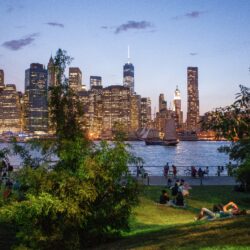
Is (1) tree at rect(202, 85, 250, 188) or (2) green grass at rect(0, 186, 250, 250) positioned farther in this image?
(2) green grass at rect(0, 186, 250, 250)

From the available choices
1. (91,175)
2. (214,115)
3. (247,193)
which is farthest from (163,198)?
(214,115)

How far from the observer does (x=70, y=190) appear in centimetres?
1247

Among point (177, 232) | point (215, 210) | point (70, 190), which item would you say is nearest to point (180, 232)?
point (177, 232)

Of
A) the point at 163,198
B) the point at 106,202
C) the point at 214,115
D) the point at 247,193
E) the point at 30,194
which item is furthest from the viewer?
the point at 247,193

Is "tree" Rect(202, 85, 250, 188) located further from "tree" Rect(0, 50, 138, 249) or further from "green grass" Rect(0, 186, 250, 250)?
"tree" Rect(0, 50, 138, 249)

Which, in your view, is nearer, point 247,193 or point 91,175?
point 91,175

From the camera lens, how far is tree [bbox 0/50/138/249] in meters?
12.4

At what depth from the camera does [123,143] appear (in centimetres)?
1352

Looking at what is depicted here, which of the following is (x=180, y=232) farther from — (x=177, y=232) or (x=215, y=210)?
(x=215, y=210)

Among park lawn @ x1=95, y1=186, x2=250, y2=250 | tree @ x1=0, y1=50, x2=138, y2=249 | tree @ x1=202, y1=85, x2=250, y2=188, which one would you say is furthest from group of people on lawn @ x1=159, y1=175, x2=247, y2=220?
tree @ x1=202, y1=85, x2=250, y2=188

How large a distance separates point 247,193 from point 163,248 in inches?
633

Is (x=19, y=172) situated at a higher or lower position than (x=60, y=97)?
lower

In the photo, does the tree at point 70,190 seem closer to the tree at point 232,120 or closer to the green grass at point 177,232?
the green grass at point 177,232

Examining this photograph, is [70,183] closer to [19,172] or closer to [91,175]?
[91,175]
